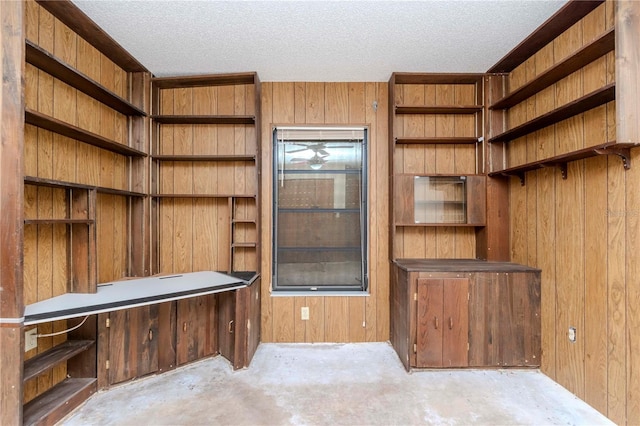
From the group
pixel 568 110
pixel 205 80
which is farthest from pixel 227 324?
pixel 568 110

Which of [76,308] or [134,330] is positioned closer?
[76,308]

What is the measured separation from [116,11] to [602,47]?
9.79 ft

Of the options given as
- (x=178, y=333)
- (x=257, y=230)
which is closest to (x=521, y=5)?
(x=257, y=230)

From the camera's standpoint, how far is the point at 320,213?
2916 mm

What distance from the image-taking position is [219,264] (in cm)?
277

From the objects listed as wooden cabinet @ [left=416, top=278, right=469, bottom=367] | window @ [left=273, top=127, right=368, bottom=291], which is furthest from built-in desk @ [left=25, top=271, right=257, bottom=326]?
wooden cabinet @ [left=416, top=278, right=469, bottom=367]

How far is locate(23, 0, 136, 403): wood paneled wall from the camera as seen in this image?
5.71ft

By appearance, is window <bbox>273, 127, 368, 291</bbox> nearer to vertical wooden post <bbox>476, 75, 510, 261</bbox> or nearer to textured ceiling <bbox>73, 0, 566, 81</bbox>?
textured ceiling <bbox>73, 0, 566, 81</bbox>

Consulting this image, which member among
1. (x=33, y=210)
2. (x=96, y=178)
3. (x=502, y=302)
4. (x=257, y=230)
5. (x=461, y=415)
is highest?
(x=96, y=178)

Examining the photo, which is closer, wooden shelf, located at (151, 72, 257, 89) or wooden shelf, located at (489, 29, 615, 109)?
wooden shelf, located at (489, 29, 615, 109)

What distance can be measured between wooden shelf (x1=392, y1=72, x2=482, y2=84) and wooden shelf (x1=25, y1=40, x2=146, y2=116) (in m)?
2.32

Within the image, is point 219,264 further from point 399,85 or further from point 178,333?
point 399,85

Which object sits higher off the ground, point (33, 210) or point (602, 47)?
point (602, 47)

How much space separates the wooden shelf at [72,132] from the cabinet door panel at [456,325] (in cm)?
277
